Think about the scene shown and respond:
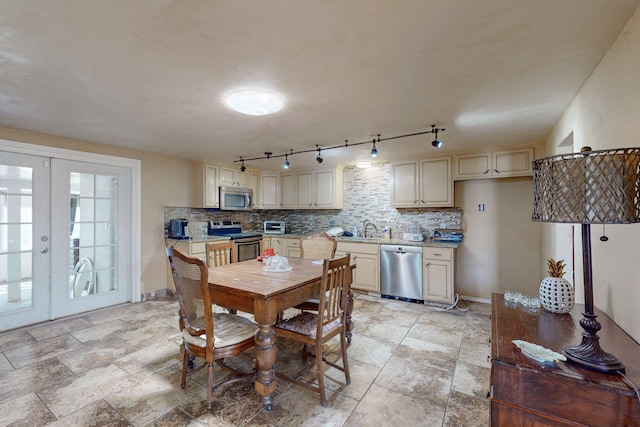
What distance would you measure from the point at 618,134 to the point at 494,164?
2582mm

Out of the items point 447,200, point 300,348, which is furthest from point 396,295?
point 300,348

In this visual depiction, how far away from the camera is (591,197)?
3.24 ft

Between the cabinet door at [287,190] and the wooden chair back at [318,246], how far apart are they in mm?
2228

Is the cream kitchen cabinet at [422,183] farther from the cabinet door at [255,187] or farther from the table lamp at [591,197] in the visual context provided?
the table lamp at [591,197]

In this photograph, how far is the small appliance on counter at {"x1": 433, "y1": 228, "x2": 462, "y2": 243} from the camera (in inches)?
167

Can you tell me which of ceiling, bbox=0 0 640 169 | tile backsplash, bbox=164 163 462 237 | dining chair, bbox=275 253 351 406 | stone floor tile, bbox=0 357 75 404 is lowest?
stone floor tile, bbox=0 357 75 404

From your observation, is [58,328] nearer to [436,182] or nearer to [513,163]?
[436,182]

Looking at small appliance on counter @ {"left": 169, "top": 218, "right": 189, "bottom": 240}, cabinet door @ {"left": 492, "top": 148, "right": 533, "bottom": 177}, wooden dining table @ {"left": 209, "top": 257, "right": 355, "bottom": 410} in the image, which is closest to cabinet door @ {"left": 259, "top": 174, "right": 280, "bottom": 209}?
small appliance on counter @ {"left": 169, "top": 218, "right": 189, "bottom": 240}

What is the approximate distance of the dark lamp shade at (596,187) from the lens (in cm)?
96

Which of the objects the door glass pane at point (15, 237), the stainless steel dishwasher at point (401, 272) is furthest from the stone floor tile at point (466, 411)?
the door glass pane at point (15, 237)

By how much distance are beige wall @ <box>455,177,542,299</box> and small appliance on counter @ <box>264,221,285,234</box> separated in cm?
322

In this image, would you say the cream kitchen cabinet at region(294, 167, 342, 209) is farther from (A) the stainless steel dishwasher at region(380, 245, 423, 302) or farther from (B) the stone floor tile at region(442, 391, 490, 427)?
(B) the stone floor tile at region(442, 391, 490, 427)

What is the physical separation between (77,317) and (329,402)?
11.5 ft

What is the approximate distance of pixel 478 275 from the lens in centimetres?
424
